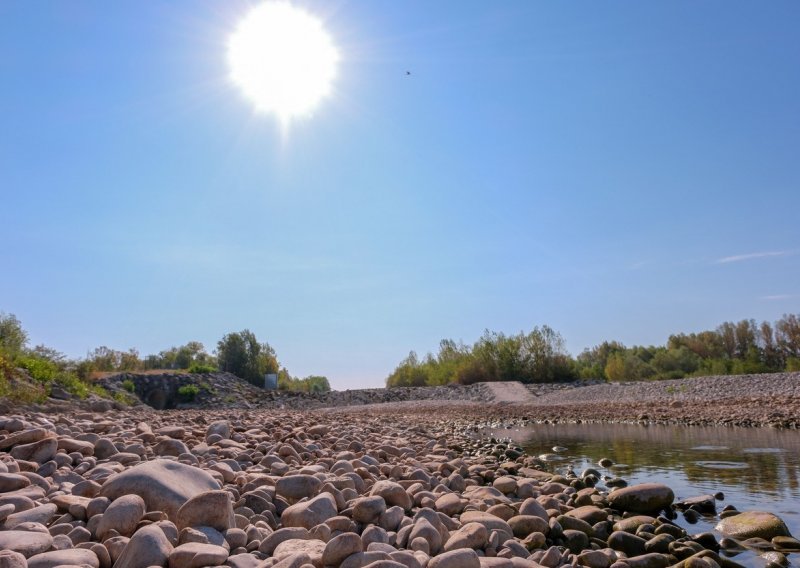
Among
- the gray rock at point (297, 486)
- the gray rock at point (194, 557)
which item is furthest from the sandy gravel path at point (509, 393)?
the gray rock at point (194, 557)

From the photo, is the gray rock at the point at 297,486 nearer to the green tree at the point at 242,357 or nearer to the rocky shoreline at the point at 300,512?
the rocky shoreline at the point at 300,512

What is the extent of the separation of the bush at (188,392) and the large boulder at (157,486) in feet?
81.7

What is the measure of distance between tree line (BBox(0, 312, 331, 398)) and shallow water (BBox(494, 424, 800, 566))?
10930mm

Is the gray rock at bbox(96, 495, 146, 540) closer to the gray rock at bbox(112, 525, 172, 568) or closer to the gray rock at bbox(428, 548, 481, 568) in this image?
the gray rock at bbox(112, 525, 172, 568)

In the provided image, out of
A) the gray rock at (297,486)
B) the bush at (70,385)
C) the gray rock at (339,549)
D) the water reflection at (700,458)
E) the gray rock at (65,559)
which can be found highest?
the bush at (70,385)

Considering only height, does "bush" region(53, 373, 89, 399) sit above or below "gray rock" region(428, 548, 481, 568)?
above

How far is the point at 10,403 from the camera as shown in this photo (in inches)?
361

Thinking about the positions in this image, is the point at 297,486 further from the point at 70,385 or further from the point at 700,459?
the point at 70,385

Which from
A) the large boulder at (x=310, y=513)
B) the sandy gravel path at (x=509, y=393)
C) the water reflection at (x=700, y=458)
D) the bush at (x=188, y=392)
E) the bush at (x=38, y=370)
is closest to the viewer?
the large boulder at (x=310, y=513)

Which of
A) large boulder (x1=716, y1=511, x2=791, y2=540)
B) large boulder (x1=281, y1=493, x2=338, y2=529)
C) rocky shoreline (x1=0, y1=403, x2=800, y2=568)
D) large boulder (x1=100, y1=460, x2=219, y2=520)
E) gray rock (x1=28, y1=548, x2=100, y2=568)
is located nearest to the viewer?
gray rock (x1=28, y1=548, x2=100, y2=568)

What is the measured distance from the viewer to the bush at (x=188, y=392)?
1051 inches

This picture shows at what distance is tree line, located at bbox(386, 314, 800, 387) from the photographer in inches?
1362

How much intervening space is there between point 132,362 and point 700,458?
40041mm

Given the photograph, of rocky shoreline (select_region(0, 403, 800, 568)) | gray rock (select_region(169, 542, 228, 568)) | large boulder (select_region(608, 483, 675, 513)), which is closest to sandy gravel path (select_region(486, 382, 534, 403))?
rocky shoreline (select_region(0, 403, 800, 568))
